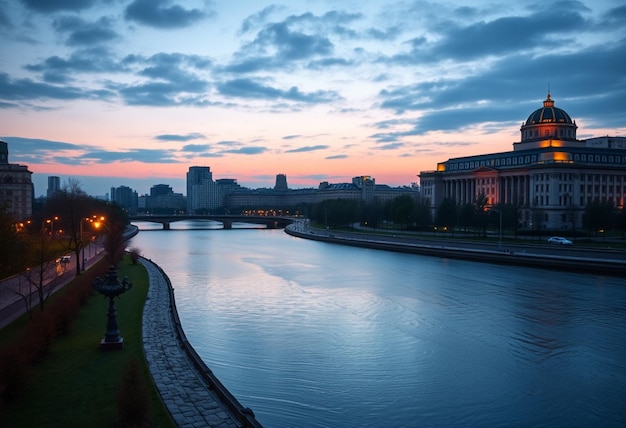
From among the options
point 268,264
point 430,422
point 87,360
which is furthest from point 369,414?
point 268,264

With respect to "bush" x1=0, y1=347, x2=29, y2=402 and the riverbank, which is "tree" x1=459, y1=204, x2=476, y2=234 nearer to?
the riverbank

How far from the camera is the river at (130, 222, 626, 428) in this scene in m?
13.9

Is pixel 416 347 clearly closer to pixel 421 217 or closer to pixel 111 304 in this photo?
pixel 111 304

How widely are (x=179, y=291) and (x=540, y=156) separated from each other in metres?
77.2

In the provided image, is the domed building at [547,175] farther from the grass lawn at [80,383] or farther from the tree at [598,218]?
the grass lawn at [80,383]

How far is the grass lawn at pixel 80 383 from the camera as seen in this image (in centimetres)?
1060

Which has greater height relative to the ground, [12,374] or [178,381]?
[12,374]

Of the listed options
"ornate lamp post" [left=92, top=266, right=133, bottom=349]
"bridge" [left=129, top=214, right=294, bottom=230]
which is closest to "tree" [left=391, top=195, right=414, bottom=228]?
"bridge" [left=129, top=214, right=294, bottom=230]

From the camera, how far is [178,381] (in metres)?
13.0

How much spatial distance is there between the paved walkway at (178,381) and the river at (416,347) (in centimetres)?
140

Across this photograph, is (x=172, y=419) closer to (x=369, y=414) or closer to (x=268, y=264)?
(x=369, y=414)

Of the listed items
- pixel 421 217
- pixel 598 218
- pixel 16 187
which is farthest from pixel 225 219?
pixel 598 218

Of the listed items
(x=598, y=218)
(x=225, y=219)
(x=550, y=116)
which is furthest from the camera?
(x=225, y=219)

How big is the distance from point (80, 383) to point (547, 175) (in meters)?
87.3
